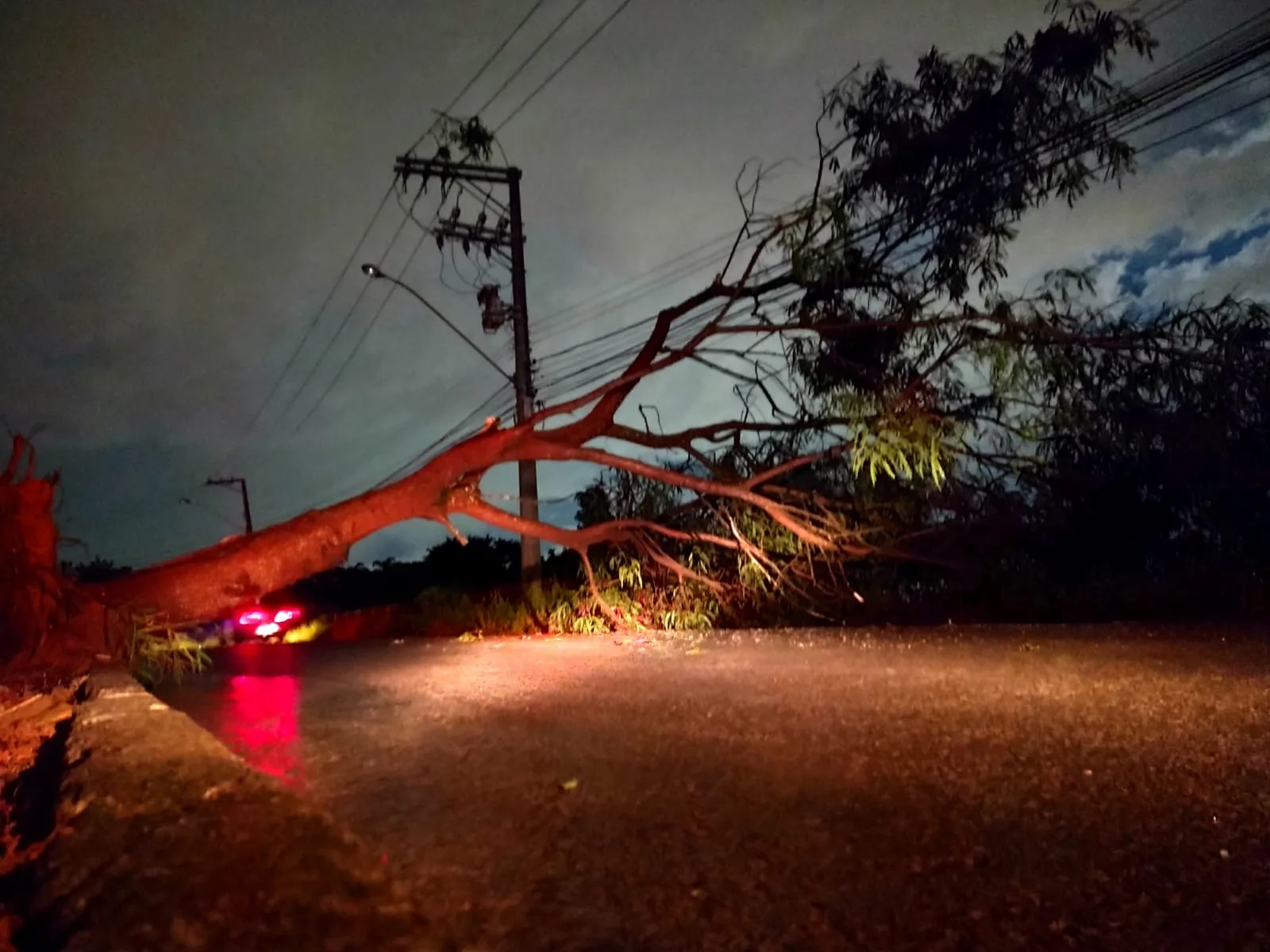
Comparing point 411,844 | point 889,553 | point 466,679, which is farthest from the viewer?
point 889,553

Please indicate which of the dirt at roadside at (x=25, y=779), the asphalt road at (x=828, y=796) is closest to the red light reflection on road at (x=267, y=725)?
the asphalt road at (x=828, y=796)

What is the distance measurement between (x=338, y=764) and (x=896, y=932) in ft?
12.1

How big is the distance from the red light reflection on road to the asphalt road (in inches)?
1.5

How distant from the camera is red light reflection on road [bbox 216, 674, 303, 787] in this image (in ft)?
19.7

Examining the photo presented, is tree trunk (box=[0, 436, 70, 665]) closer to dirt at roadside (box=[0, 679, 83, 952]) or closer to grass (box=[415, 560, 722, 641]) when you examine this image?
dirt at roadside (box=[0, 679, 83, 952])

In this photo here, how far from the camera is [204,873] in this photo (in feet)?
11.3

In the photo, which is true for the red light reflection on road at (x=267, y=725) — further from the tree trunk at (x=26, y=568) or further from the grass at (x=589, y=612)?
the grass at (x=589, y=612)

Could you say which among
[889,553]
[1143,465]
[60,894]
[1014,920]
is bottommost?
[1014,920]

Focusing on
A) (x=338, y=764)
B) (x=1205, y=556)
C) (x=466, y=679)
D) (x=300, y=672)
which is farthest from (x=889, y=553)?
(x=338, y=764)

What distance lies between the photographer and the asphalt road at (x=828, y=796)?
130 inches

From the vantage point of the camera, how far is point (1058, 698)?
6598 mm

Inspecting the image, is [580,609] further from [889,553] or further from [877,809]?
[877,809]

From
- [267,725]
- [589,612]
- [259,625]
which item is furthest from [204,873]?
[259,625]

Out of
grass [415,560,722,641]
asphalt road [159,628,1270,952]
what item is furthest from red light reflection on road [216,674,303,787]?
grass [415,560,722,641]
